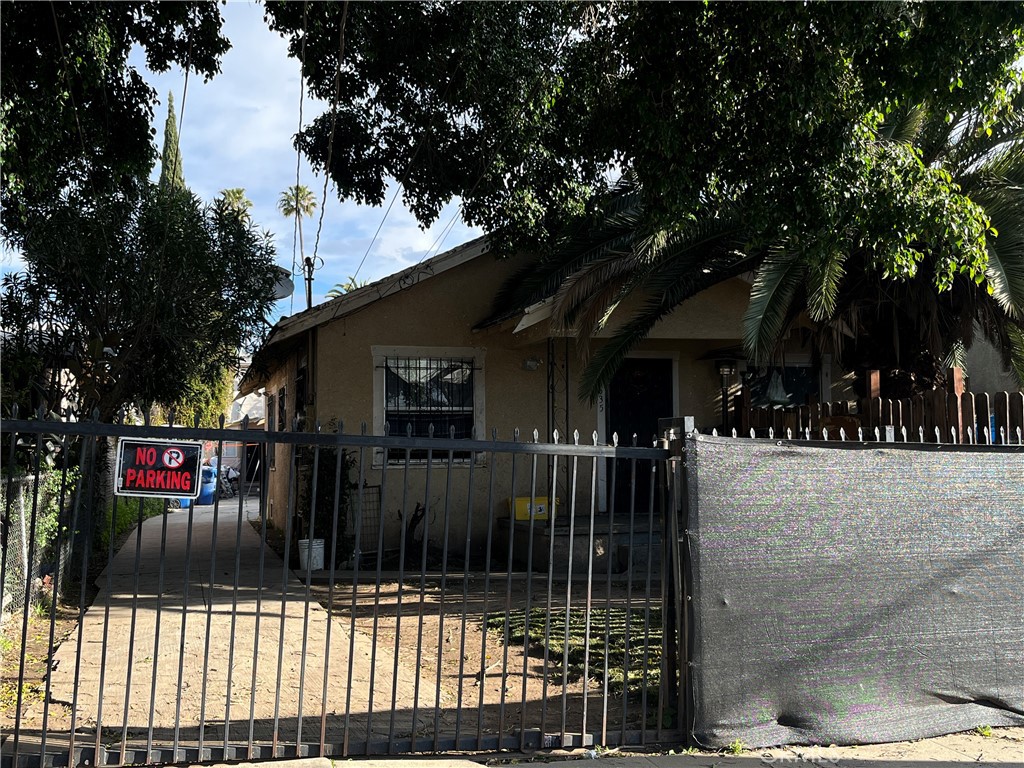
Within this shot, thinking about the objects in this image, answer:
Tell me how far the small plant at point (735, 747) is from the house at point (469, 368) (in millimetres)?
7322

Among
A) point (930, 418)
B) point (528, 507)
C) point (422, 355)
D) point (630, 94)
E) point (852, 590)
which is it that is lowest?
point (852, 590)

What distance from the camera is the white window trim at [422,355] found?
40.8ft

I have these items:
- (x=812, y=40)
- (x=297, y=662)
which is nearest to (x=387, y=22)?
(x=812, y=40)

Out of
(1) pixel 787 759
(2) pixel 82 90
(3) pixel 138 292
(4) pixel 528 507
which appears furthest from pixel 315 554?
(1) pixel 787 759

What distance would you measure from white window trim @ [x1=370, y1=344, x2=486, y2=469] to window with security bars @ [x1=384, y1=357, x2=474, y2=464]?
0.06 m

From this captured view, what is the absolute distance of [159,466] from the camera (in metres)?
4.26

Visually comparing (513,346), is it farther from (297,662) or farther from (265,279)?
(297,662)

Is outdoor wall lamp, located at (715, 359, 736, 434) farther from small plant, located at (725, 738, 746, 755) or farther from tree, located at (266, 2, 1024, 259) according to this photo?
small plant, located at (725, 738, 746, 755)

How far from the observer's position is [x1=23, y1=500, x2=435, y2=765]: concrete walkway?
4.37 m

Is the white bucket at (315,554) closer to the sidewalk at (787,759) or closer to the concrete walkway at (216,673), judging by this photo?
the concrete walkway at (216,673)

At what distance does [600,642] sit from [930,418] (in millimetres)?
3413

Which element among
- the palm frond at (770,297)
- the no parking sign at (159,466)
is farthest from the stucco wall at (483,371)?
the no parking sign at (159,466)

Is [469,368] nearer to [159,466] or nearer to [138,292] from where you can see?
[138,292]

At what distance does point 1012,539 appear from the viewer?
5430mm
